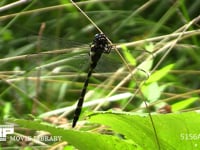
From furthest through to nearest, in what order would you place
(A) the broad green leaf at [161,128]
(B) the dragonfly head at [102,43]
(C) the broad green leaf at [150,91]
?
(C) the broad green leaf at [150,91]
(B) the dragonfly head at [102,43]
(A) the broad green leaf at [161,128]

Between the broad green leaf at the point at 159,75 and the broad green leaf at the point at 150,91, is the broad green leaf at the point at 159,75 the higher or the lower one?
the higher one

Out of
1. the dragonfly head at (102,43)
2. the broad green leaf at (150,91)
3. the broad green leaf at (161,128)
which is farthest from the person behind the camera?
the broad green leaf at (150,91)

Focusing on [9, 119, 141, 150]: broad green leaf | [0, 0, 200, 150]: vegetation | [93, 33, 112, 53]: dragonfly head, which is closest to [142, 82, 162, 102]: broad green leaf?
[0, 0, 200, 150]: vegetation

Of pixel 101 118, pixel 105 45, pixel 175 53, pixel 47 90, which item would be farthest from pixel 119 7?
pixel 101 118

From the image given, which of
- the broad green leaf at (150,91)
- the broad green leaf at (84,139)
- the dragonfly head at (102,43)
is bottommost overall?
the broad green leaf at (84,139)

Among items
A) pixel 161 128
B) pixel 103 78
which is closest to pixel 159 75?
pixel 103 78

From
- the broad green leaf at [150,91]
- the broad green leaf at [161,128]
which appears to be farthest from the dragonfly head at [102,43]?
the broad green leaf at [161,128]

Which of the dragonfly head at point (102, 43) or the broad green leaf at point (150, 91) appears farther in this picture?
the broad green leaf at point (150, 91)

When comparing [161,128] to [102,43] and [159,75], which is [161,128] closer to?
[102,43]

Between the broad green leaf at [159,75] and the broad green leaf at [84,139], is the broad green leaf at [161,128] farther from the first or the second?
the broad green leaf at [159,75]
